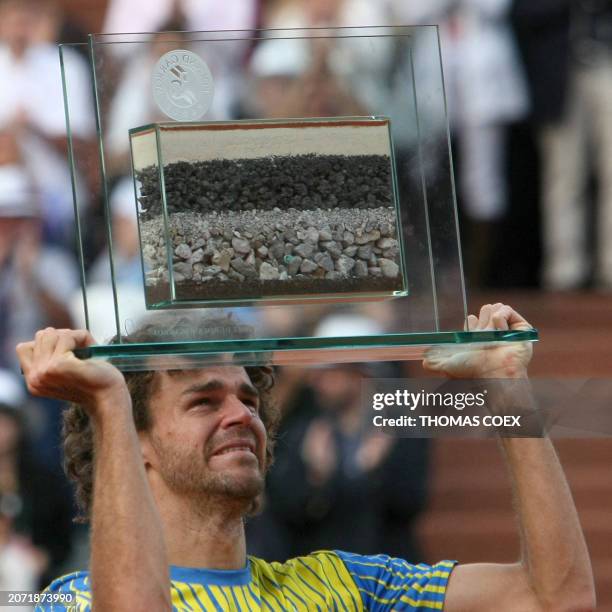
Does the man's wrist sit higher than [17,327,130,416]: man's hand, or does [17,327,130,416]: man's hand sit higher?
[17,327,130,416]: man's hand

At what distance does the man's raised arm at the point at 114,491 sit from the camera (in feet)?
8.18

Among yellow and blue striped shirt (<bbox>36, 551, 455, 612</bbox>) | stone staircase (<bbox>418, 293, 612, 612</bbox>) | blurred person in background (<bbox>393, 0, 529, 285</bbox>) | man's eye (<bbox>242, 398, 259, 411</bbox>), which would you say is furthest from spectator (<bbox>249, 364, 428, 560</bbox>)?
man's eye (<bbox>242, 398, 259, 411</bbox>)

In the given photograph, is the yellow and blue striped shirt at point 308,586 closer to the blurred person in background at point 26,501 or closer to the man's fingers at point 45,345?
the man's fingers at point 45,345

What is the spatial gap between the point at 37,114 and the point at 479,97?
1712 mm

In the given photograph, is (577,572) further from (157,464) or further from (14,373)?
(14,373)

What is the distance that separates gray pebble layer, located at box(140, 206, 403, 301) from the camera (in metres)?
2.41

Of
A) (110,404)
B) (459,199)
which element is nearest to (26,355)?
(110,404)

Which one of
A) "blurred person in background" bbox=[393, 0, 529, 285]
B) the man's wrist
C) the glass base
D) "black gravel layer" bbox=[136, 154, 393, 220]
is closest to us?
the glass base

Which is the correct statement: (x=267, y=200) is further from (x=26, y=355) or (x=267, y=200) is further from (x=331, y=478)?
(x=331, y=478)

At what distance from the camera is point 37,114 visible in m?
4.96

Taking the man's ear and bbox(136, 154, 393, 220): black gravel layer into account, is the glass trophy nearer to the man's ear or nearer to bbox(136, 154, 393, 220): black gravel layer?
bbox(136, 154, 393, 220): black gravel layer

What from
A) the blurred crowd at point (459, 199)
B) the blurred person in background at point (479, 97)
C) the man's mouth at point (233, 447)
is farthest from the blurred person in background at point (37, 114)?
the man's mouth at point (233, 447)

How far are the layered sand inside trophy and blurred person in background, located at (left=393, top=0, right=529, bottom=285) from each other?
2909 mm

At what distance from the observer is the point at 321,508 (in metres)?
4.97
